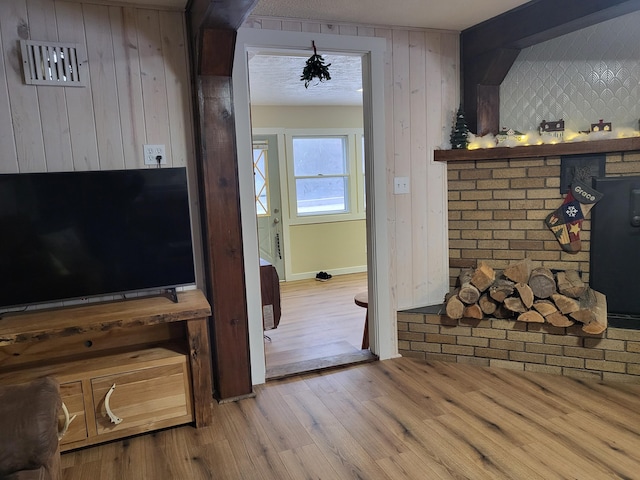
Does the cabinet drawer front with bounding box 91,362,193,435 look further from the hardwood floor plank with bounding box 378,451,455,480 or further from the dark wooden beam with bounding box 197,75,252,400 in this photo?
the hardwood floor plank with bounding box 378,451,455,480

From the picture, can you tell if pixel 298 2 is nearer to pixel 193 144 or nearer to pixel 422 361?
pixel 193 144

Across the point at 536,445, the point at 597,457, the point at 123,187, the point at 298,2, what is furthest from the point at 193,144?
the point at 597,457

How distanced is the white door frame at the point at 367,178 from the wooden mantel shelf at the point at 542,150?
509mm

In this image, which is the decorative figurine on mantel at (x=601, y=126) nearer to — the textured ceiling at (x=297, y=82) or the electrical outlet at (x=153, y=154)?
the textured ceiling at (x=297, y=82)

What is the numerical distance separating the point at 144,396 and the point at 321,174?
14.9 ft

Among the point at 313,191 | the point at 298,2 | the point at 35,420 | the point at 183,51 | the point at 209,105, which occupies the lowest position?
the point at 35,420

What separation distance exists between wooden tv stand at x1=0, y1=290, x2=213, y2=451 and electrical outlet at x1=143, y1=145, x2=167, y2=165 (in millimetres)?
750

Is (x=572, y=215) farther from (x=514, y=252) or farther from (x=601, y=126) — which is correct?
(x=601, y=126)

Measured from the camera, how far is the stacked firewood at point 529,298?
2822mm

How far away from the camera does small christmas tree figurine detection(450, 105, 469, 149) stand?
3.21m

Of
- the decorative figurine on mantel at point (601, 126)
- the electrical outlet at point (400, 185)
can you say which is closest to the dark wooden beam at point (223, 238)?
the electrical outlet at point (400, 185)

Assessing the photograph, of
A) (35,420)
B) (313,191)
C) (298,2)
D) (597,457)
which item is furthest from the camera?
(313,191)

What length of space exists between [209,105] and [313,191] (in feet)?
13.0

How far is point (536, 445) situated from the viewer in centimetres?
221
